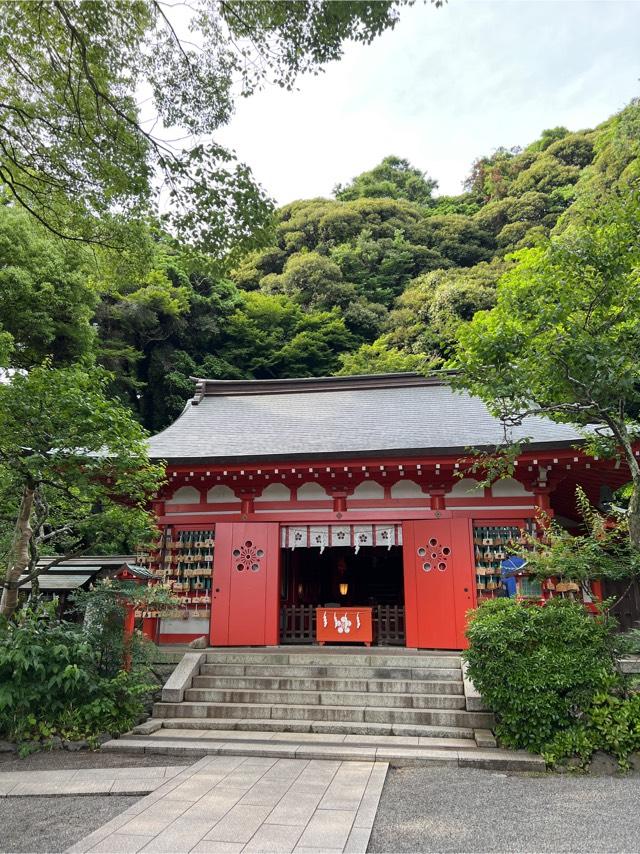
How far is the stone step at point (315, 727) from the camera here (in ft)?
21.1

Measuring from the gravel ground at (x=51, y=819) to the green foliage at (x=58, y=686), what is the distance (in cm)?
158

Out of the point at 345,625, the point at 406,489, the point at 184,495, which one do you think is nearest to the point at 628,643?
the point at 406,489

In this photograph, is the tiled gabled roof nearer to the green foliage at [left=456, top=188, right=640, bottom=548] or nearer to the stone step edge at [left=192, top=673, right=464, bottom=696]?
the green foliage at [left=456, top=188, right=640, bottom=548]

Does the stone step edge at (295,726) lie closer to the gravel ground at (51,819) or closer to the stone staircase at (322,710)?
the stone staircase at (322,710)

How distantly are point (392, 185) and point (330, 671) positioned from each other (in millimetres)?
41707

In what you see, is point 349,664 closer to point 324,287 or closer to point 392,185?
point 324,287

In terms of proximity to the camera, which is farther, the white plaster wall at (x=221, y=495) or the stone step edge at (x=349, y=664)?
the white plaster wall at (x=221, y=495)

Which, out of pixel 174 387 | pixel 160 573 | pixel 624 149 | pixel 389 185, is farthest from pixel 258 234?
pixel 389 185

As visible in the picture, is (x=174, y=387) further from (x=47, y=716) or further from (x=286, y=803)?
(x=286, y=803)

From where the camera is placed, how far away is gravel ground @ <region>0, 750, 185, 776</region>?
5.68 metres

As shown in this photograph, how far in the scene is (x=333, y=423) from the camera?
1175cm

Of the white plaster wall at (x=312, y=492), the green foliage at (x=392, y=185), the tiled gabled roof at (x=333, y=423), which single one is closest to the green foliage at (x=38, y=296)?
the tiled gabled roof at (x=333, y=423)

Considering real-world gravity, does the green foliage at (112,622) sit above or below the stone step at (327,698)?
above

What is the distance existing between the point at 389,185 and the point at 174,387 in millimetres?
27586
